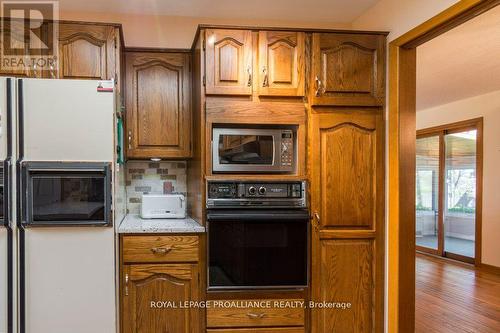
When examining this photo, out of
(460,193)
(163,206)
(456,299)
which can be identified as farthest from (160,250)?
(460,193)

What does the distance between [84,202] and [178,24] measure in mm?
1516

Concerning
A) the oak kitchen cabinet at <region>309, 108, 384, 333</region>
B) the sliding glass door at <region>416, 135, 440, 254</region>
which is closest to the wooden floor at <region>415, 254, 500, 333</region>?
the sliding glass door at <region>416, 135, 440, 254</region>

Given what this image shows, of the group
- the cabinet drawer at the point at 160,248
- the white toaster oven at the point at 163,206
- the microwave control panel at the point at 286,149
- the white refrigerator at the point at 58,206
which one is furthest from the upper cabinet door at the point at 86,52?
the microwave control panel at the point at 286,149

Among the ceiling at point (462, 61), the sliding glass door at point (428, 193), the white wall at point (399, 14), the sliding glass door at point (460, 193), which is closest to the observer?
the white wall at point (399, 14)

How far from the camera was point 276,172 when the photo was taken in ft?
8.07

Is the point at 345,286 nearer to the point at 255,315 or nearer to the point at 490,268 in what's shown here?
the point at 255,315

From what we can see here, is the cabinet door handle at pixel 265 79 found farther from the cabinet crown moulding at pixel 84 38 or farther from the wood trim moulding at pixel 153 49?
the cabinet crown moulding at pixel 84 38

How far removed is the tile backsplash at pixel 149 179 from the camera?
116 inches

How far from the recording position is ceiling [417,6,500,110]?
282 cm

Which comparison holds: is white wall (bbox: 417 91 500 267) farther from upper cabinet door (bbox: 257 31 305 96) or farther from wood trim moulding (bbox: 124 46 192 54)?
wood trim moulding (bbox: 124 46 192 54)

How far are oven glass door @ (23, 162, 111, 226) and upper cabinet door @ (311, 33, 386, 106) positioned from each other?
1391mm

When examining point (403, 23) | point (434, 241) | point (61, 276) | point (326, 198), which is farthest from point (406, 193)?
point (434, 241)

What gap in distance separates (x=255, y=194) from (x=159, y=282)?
80cm

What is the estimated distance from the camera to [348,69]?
2.47 meters
